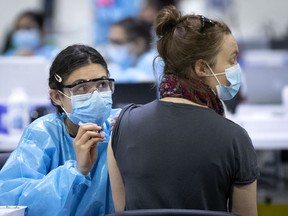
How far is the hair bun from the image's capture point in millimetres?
1822

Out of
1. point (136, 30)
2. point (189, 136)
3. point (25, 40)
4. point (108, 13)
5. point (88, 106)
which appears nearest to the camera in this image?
point (189, 136)

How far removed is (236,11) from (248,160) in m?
7.30

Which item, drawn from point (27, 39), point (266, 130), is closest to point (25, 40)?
point (27, 39)

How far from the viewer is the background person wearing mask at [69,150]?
1.93m

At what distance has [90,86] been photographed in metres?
2.08

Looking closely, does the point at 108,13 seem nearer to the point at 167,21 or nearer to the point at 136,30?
the point at 136,30

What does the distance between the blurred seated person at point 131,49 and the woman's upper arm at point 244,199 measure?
318cm

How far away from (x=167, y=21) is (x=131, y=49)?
3.34m

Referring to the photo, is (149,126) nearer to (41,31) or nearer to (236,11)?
(41,31)

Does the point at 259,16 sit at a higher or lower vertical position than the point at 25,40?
lower

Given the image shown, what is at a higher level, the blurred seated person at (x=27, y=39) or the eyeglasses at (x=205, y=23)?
the eyeglasses at (x=205, y=23)

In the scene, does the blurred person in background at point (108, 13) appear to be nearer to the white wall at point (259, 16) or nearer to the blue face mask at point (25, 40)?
the white wall at point (259, 16)

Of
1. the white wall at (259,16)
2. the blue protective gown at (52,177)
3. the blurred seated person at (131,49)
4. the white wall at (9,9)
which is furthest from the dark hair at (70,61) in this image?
the white wall at (9,9)

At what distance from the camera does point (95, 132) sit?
1.93 metres
